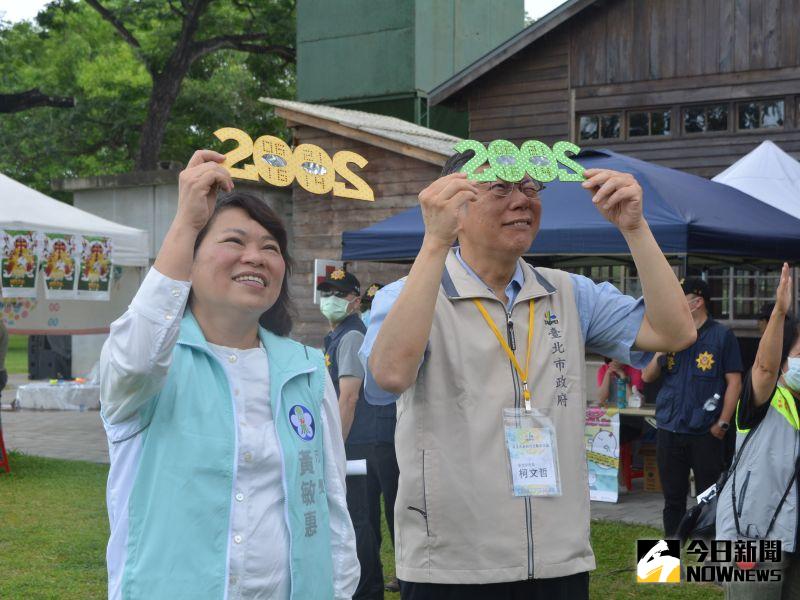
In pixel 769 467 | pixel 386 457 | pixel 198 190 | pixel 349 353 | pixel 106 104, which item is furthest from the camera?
pixel 106 104

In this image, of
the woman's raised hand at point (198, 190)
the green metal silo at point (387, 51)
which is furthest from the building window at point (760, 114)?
the woman's raised hand at point (198, 190)

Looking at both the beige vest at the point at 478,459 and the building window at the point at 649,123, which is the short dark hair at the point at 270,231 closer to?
the beige vest at the point at 478,459

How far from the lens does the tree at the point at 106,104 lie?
2883 cm

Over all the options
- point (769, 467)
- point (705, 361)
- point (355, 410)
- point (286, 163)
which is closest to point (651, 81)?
point (705, 361)

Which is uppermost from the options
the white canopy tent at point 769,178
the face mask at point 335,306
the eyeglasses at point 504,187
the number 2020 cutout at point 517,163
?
the white canopy tent at point 769,178

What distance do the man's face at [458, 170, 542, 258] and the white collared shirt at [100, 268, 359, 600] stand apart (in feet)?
2.12

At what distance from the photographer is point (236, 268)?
235 cm

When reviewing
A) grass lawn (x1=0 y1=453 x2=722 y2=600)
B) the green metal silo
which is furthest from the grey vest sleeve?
the green metal silo

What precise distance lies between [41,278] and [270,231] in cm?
923

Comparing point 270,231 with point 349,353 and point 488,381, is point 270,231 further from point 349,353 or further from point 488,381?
point 349,353

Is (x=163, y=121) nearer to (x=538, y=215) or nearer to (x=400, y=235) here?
(x=400, y=235)

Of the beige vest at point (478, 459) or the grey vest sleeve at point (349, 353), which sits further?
the grey vest sleeve at point (349, 353)

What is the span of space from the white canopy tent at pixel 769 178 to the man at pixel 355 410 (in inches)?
190

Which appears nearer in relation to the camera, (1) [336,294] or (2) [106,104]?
(1) [336,294]
